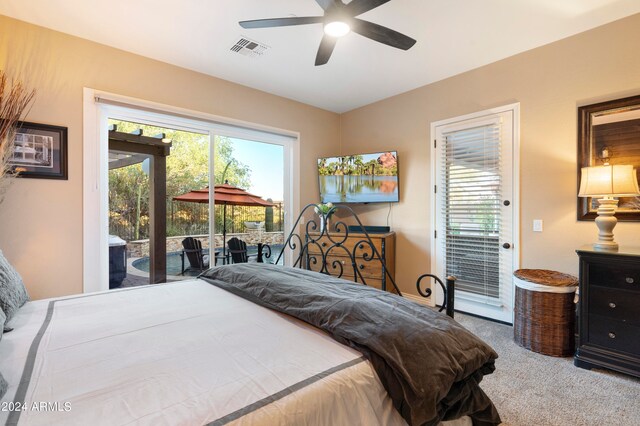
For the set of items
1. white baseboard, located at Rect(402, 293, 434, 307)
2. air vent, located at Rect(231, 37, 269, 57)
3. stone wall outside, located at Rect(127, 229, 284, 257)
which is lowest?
white baseboard, located at Rect(402, 293, 434, 307)

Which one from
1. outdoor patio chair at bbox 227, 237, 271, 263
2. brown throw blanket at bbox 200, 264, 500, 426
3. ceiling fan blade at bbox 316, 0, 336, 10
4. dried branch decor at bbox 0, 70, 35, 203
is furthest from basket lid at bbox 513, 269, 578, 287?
dried branch decor at bbox 0, 70, 35, 203

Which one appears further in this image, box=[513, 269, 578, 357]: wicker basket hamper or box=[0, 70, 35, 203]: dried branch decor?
box=[513, 269, 578, 357]: wicker basket hamper

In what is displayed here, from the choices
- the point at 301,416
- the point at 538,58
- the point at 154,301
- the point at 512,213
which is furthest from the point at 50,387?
Answer: the point at 538,58

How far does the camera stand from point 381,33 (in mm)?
2078

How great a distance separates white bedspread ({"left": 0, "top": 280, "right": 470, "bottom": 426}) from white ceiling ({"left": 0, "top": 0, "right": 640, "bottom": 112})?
7.48 ft

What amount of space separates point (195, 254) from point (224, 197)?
75 centimetres

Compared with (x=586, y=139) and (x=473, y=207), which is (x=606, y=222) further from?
(x=473, y=207)

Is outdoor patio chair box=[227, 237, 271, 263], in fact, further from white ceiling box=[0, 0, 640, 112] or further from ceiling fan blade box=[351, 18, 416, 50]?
ceiling fan blade box=[351, 18, 416, 50]

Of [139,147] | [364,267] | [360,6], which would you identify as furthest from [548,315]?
[139,147]

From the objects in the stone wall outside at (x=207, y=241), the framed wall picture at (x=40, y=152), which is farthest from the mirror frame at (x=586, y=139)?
the framed wall picture at (x=40, y=152)

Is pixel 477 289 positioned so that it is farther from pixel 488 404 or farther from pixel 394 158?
pixel 488 404

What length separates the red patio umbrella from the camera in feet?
11.2

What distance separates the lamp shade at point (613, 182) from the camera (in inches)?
84.9

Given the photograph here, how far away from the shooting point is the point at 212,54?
2965 millimetres
